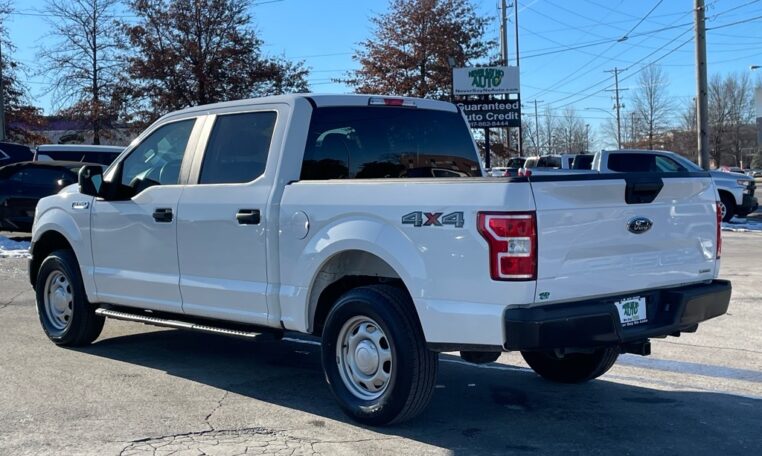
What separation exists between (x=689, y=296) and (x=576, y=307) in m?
0.91

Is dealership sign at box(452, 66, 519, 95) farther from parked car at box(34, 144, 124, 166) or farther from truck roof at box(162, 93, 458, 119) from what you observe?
truck roof at box(162, 93, 458, 119)

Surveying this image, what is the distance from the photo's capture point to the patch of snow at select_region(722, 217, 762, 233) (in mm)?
19859

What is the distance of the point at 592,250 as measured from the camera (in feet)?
14.7

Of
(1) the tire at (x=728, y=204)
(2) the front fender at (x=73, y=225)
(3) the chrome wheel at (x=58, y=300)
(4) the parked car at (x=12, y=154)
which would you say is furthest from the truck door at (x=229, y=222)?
(1) the tire at (x=728, y=204)

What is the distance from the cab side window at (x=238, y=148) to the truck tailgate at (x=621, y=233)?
230 cm

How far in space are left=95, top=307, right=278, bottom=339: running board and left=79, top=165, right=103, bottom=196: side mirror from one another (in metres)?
1.04

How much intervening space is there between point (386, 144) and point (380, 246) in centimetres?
149

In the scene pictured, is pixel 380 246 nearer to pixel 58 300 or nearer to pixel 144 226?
pixel 144 226

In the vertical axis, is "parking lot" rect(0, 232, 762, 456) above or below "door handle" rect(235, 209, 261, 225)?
below

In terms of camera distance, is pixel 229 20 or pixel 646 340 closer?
pixel 646 340

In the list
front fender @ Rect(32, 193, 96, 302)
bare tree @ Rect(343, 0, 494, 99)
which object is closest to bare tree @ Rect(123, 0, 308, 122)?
bare tree @ Rect(343, 0, 494, 99)

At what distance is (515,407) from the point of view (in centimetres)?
554

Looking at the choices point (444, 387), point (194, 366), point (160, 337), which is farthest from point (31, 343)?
point (444, 387)

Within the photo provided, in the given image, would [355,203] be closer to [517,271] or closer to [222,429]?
[517,271]
